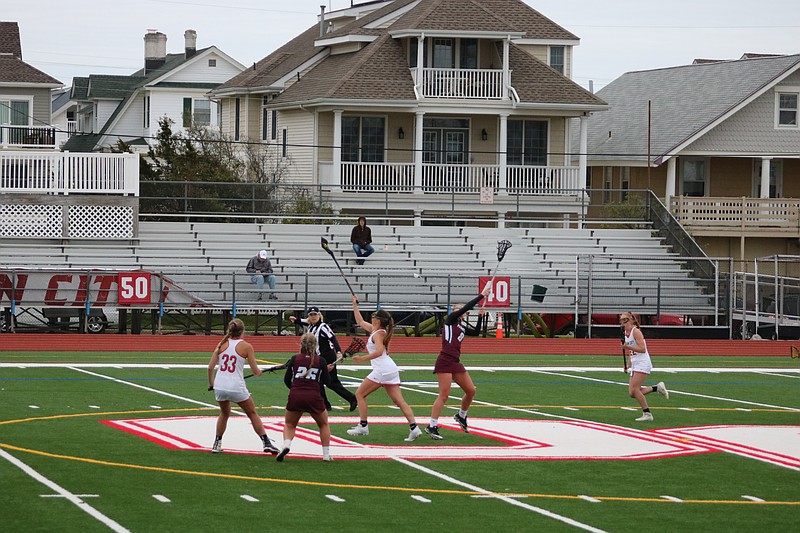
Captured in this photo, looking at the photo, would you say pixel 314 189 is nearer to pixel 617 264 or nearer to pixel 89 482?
pixel 617 264

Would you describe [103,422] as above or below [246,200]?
below

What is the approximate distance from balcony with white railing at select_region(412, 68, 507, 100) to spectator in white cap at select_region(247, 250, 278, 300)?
38.6ft

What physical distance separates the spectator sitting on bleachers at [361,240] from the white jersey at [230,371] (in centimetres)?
2272

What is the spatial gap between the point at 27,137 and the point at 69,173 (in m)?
13.5

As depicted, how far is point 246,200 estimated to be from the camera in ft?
136

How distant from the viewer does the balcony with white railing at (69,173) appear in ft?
131

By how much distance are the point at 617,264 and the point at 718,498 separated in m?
25.8

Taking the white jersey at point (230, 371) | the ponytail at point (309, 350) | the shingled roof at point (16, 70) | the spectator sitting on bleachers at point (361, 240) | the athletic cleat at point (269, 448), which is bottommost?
the athletic cleat at point (269, 448)

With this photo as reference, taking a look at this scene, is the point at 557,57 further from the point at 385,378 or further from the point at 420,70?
the point at 385,378

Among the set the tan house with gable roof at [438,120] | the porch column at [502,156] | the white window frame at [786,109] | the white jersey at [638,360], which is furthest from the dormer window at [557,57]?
the white jersey at [638,360]

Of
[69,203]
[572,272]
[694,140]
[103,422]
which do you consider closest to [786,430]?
[103,422]

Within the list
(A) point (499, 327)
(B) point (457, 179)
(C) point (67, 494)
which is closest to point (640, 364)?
(C) point (67, 494)

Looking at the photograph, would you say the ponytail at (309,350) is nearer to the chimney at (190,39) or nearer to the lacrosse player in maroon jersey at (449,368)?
the lacrosse player in maroon jersey at (449,368)

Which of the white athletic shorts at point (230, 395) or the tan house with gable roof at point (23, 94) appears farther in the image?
the tan house with gable roof at point (23, 94)
